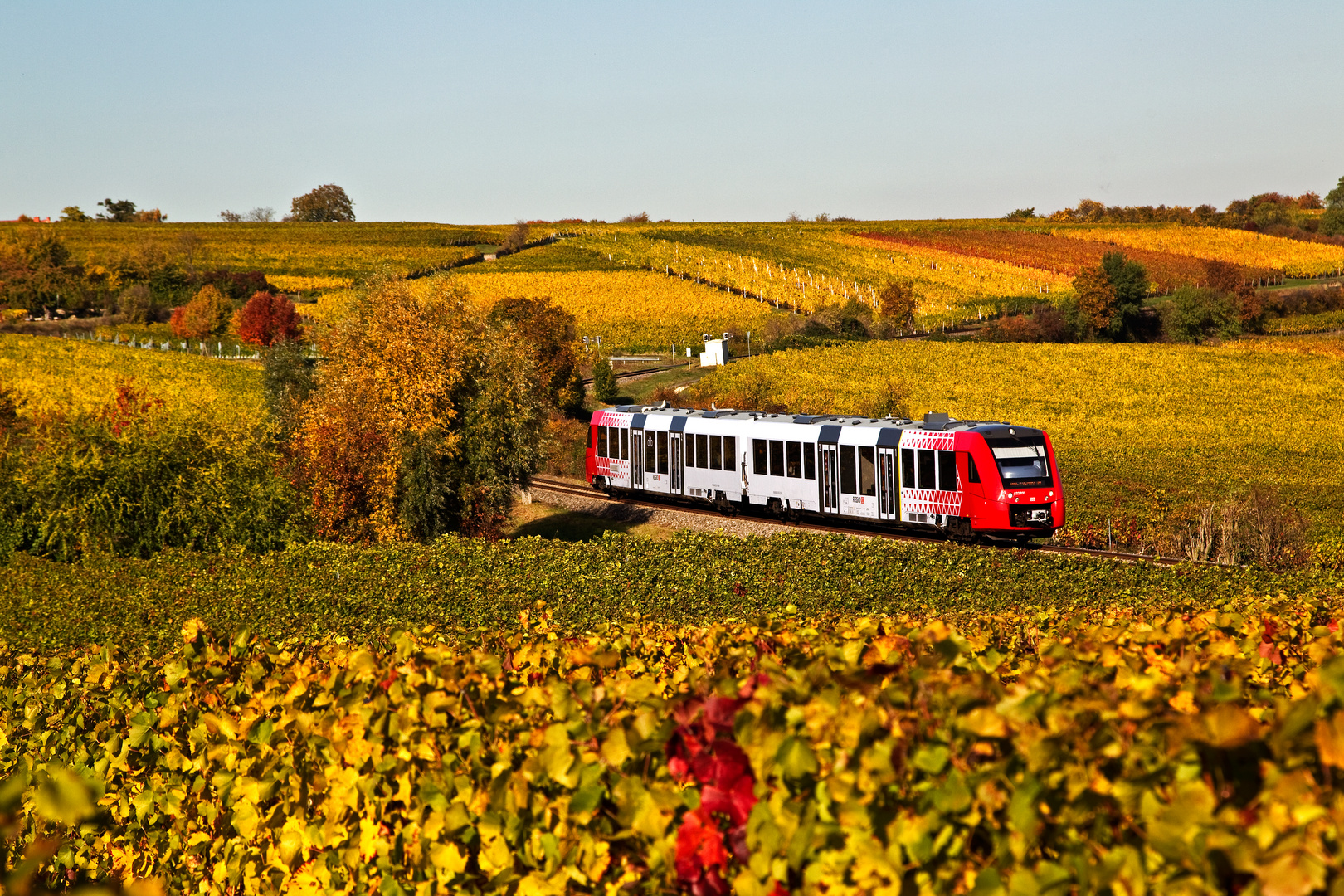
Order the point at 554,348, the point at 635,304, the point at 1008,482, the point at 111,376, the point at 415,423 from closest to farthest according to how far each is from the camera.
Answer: the point at 1008,482
the point at 415,423
the point at 554,348
the point at 111,376
the point at 635,304

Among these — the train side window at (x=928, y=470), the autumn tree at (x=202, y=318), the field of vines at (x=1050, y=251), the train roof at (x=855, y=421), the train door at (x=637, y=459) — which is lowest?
the train door at (x=637, y=459)

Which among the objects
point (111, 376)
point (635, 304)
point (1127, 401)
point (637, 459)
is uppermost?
point (635, 304)

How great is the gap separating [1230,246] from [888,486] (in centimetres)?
11991

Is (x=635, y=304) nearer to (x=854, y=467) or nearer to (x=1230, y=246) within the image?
(x=854, y=467)

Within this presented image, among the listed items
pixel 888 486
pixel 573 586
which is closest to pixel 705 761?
pixel 573 586

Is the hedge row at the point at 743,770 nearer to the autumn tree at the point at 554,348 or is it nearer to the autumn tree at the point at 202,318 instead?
the autumn tree at the point at 554,348

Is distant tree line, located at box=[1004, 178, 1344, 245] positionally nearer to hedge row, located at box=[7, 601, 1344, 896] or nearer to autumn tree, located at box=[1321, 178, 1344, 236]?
autumn tree, located at box=[1321, 178, 1344, 236]

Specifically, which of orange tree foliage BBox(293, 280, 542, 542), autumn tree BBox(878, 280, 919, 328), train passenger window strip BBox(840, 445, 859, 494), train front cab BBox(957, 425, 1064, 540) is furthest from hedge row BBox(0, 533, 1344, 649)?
autumn tree BBox(878, 280, 919, 328)

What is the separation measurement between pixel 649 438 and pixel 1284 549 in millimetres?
18023

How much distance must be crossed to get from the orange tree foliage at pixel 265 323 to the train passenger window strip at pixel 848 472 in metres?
56.7

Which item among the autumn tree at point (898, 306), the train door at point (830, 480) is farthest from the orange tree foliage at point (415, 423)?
the autumn tree at point (898, 306)

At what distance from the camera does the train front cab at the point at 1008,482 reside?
23.7 m

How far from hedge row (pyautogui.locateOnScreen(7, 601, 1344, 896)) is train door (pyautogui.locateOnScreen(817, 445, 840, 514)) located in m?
21.5

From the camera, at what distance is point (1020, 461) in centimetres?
2394
